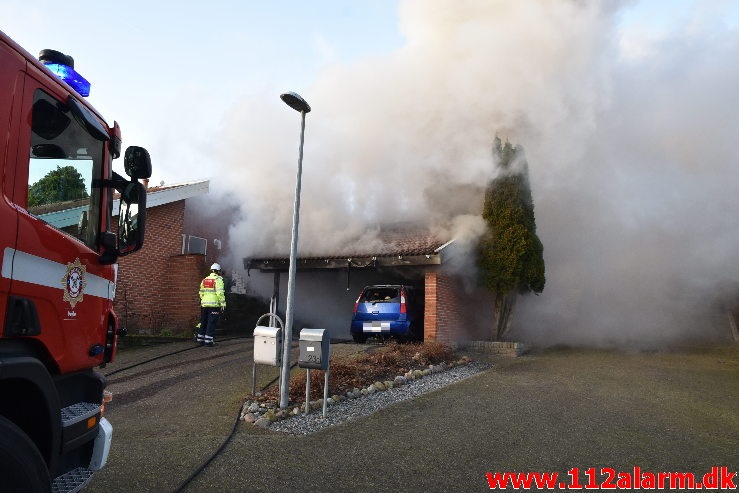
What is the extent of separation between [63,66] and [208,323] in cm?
813

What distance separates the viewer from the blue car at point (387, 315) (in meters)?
11.9

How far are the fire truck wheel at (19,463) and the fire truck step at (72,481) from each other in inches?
18.2

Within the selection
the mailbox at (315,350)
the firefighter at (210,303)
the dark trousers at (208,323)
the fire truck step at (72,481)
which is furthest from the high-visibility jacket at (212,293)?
the fire truck step at (72,481)

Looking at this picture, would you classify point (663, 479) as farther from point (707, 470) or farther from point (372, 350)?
point (372, 350)

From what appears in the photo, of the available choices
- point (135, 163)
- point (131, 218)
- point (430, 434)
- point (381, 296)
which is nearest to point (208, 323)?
point (381, 296)

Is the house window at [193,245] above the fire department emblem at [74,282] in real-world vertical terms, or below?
above

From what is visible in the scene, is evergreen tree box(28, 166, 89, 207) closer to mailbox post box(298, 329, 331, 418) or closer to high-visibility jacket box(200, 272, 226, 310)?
mailbox post box(298, 329, 331, 418)

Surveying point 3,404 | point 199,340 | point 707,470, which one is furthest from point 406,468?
point 199,340

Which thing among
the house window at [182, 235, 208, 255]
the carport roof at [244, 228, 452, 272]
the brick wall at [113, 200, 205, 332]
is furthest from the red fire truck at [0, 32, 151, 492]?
the house window at [182, 235, 208, 255]

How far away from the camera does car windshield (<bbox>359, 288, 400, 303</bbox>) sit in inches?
476

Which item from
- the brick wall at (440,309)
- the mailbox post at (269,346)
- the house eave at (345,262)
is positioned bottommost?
the mailbox post at (269,346)

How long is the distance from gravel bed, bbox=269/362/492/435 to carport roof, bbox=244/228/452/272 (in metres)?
3.26

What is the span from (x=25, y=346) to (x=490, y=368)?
8.50m

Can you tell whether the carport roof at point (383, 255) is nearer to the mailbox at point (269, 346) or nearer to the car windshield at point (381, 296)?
the car windshield at point (381, 296)
